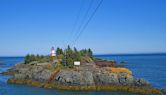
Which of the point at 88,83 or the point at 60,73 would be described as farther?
the point at 60,73

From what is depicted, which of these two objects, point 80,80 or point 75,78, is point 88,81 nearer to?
point 80,80

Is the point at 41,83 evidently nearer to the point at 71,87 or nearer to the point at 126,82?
the point at 71,87

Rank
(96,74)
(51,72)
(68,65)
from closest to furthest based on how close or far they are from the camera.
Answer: (96,74)
(51,72)
(68,65)

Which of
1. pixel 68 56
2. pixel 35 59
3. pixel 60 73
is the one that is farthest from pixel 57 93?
pixel 35 59

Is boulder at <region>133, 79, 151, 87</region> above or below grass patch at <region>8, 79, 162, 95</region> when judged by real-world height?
above

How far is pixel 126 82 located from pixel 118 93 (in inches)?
185

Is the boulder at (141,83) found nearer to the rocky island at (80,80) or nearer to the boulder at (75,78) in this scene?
the rocky island at (80,80)

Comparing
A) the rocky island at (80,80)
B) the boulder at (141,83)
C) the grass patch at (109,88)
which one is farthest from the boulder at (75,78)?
the boulder at (141,83)

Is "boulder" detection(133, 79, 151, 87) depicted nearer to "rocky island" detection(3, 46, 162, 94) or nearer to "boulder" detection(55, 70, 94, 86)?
"rocky island" detection(3, 46, 162, 94)

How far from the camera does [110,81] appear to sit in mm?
50812

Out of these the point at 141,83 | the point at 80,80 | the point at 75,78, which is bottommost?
the point at 141,83

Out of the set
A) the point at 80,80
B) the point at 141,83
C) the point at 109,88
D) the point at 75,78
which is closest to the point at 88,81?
the point at 80,80

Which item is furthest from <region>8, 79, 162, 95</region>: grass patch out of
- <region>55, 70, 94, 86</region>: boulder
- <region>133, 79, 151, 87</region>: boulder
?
<region>133, 79, 151, 87</region>: boulder

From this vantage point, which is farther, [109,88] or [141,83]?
[141,83]
